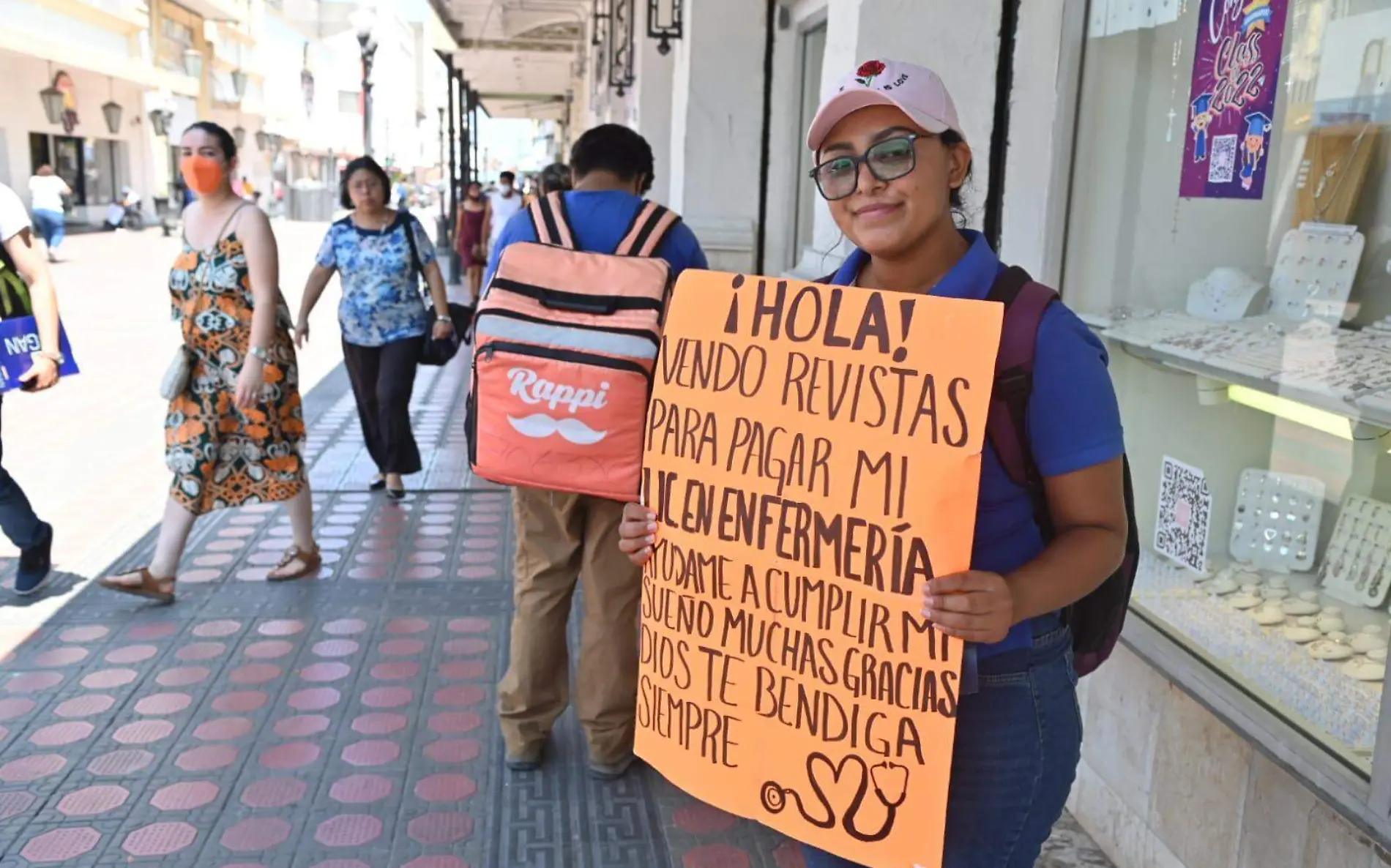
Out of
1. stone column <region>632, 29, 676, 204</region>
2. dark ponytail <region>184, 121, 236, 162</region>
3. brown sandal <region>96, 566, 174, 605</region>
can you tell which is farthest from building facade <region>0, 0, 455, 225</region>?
brown sandal <region>96, 566, 174, 605</region>

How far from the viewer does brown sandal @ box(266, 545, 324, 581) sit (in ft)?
16.5

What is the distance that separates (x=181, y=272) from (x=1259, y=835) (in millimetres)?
4167

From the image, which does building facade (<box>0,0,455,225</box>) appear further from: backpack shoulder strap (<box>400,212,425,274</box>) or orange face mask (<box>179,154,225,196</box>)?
orange face mask (<box>179,154,225,196</box>)

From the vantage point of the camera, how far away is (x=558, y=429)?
2850 millimetres

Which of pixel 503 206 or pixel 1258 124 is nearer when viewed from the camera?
pixel 1258 124

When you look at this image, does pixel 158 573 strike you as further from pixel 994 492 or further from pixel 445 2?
pixel 445 2

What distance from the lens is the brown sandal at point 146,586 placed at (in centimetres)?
461

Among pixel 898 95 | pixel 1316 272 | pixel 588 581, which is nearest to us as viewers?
pixel 898 95

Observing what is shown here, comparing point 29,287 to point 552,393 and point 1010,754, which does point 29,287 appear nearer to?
point 552,393

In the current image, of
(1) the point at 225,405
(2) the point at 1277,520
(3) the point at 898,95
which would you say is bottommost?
(1) the point at 225,405

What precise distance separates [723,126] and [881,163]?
564 cm

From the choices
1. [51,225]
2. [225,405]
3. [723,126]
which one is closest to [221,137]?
[225,405]

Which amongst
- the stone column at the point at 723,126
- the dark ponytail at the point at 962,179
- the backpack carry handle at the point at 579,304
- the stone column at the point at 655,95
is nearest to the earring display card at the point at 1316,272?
the dark ponytail at the point at 962,179

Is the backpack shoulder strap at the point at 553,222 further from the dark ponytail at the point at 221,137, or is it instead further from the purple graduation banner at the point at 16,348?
the purple graduation banner at the point at 16,348
